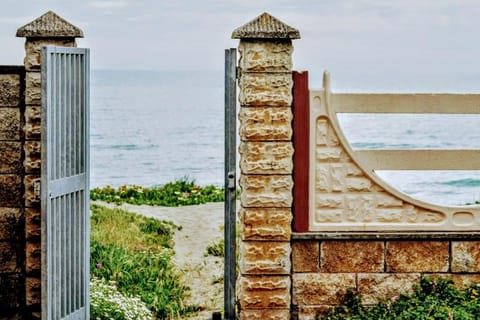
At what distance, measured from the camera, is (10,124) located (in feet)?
23.6

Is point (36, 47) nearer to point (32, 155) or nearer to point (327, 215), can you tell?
point (32, 155)

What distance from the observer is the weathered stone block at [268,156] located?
6.96 m

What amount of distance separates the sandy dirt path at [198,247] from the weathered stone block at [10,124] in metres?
2.13

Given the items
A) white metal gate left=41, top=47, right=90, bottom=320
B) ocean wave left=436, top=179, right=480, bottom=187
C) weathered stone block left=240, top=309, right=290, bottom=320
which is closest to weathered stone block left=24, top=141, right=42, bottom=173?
white metal gate left=41, top=47, right=90, bottom=320

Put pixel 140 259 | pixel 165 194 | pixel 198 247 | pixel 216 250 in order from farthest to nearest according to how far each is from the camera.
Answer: pixel 165 194
pixel 198 247
pixel 216 250
pixel 140 259

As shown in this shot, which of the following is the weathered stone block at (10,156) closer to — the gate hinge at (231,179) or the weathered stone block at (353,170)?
the gate hinge at (231,179)

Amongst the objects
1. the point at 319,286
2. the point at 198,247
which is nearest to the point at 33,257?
the point at 319,286

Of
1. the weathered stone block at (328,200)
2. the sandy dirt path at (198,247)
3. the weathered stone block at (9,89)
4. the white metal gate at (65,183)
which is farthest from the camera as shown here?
the sandy dirt path at (198,247)

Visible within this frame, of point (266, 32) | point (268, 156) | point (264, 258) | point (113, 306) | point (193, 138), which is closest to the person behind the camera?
point (266, 32)

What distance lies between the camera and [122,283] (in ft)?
28.3

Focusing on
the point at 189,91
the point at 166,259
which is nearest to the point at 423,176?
the point at 166,259

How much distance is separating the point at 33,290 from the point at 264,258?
1757mm

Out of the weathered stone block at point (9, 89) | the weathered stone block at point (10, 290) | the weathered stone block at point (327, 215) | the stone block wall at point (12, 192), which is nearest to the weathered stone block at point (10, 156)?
the stone block wall at point (12, 192)

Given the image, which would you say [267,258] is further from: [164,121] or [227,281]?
[164,121]
